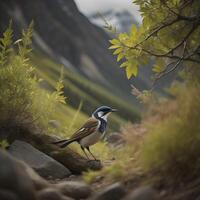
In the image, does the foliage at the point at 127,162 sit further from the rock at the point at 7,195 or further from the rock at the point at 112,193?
the rock at the point at 7,195

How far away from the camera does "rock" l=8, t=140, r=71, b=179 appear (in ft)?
44.3

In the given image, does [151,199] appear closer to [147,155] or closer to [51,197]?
[147,155]

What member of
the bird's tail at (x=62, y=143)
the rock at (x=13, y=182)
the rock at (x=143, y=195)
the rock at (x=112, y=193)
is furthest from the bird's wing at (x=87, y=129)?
the rock at (x=143, y=195)

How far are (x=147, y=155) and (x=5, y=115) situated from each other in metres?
5.56

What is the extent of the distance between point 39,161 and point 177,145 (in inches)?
188

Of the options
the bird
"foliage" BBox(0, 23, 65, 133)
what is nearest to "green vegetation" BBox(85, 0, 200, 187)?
the bird

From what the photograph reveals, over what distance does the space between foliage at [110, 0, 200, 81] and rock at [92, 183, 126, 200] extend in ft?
13.2

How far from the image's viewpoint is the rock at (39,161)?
13492mm

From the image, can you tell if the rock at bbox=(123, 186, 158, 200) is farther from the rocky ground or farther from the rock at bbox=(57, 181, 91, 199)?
the rock at bbox=(57, 181, 91, 199)

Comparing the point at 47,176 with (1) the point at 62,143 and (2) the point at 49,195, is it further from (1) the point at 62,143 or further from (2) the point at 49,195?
(2) the point at 49,195

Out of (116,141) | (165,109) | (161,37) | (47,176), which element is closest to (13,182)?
(165,109)

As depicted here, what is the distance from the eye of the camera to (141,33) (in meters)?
14.1

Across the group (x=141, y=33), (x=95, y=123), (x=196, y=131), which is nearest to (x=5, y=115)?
(x=95, y=123)

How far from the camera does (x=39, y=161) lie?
1361 centimetres
